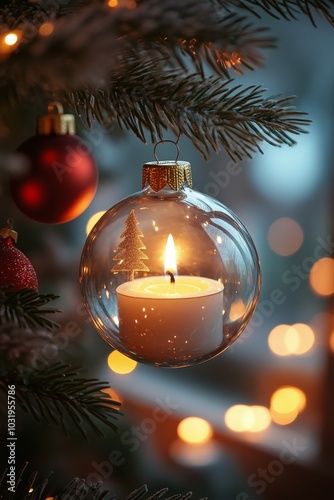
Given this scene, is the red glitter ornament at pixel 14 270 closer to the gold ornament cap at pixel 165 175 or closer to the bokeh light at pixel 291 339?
the gold ornament cap at pixel 165 175

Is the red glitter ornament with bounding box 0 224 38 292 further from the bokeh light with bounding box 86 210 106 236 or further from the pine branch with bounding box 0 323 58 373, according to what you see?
the bokeh light with bounding box 86 210 106 236

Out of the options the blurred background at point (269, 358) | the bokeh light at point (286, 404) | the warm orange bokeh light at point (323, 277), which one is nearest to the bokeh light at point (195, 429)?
the blurred background at point (269, 358)

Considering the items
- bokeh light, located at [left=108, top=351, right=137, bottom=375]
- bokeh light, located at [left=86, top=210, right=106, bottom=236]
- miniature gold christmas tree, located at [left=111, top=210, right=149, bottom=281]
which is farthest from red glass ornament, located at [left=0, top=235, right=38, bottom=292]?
bokeh light, located at [left=108, top=351, right=137, bottom=375]

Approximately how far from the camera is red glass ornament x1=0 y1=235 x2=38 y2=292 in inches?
22.0

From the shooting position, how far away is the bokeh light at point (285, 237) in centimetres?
160

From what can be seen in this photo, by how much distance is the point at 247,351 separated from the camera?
5.55ft

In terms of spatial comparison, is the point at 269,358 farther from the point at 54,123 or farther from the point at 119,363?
the point at 54,123

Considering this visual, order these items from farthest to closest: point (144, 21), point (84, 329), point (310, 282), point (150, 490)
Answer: point (310, 282) < point (150, 490) < point (84, 329) < point (144, 21)

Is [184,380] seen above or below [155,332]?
below

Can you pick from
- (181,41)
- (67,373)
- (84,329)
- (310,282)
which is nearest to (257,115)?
(181,41)

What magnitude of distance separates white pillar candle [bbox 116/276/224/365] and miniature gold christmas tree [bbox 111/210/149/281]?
0.02 m

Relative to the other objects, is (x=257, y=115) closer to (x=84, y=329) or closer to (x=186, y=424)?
(x=84, y=329)

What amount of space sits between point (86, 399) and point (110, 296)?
0.09m

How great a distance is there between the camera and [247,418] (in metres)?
1.70
